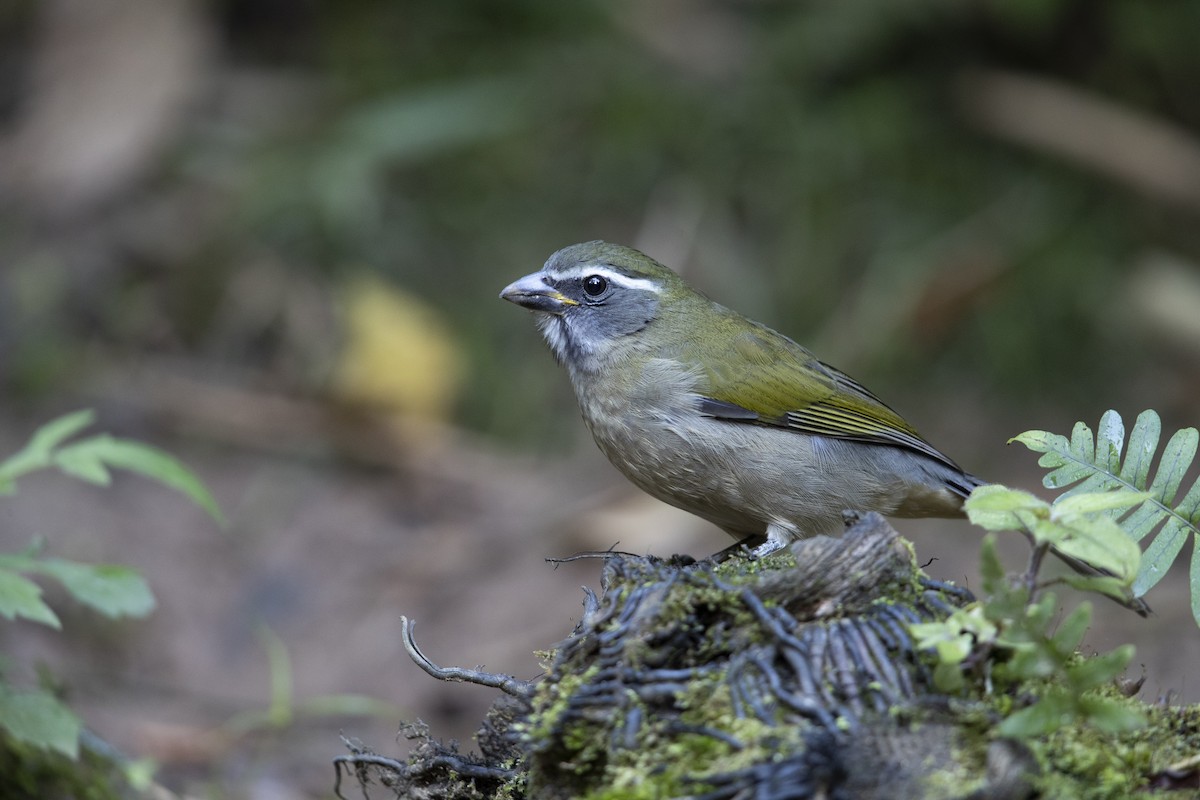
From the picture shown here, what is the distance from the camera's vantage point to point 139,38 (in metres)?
9.31

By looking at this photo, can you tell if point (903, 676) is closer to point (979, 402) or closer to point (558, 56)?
point (979, 402)

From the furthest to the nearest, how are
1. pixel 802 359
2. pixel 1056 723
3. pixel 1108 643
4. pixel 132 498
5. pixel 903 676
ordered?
pixel 132 498
pixel 1108 643
pixel 802 359
pixel 903 676
pixel 1056 723

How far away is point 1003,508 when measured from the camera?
8.32 ft

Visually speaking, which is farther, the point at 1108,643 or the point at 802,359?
the point at 1108,643

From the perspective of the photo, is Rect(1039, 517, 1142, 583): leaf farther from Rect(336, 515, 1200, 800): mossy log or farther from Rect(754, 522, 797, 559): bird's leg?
Rect(754, 522, 797, 559): bird's leg

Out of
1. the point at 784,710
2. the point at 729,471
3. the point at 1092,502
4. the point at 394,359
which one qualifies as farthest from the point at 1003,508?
the point at 394,359

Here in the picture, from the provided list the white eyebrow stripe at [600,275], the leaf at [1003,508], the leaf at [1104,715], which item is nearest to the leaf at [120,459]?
the white eyebrow stripe at [600,275]

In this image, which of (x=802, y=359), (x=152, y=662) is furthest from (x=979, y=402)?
(x=152, y=662)

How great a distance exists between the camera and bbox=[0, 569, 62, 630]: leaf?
3211mm

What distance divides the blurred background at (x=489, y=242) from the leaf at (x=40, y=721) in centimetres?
344

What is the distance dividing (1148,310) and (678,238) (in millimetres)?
3316

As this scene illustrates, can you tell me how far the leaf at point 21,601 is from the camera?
10.5 feet

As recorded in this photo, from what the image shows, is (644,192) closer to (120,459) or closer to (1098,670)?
(120,459)

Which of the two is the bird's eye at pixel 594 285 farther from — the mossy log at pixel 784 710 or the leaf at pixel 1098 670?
the leaf at pixel 1098 670
